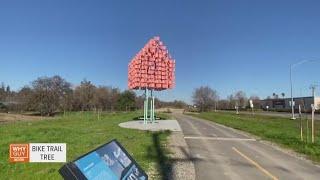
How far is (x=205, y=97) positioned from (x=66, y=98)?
59.7 m

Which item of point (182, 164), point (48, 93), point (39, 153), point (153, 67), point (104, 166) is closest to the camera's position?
point (104, 166)

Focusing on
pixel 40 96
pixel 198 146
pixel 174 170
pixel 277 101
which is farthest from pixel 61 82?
pixel 174 170

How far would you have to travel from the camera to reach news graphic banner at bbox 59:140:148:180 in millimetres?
5191

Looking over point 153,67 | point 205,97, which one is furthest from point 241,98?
point 153,67

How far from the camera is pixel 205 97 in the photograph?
546ft

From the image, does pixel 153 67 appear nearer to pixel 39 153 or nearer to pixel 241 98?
pixel 39 153

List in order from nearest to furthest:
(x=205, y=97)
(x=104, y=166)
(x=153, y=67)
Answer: (x=104, y=166) → (x=153, y=67) → (x=205, y=97)

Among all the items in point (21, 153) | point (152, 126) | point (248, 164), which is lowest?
point (248, 164)

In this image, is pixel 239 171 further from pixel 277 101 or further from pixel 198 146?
pixel 277 101

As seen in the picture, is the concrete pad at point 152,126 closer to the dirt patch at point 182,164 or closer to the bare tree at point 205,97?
the dirt patch at point 182,164

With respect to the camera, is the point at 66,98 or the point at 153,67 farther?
the point at 66,98

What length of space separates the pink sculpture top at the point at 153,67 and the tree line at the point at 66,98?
61.0 meters

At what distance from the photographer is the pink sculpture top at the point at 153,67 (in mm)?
50031

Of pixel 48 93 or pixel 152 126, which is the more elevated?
pixel 48 93
